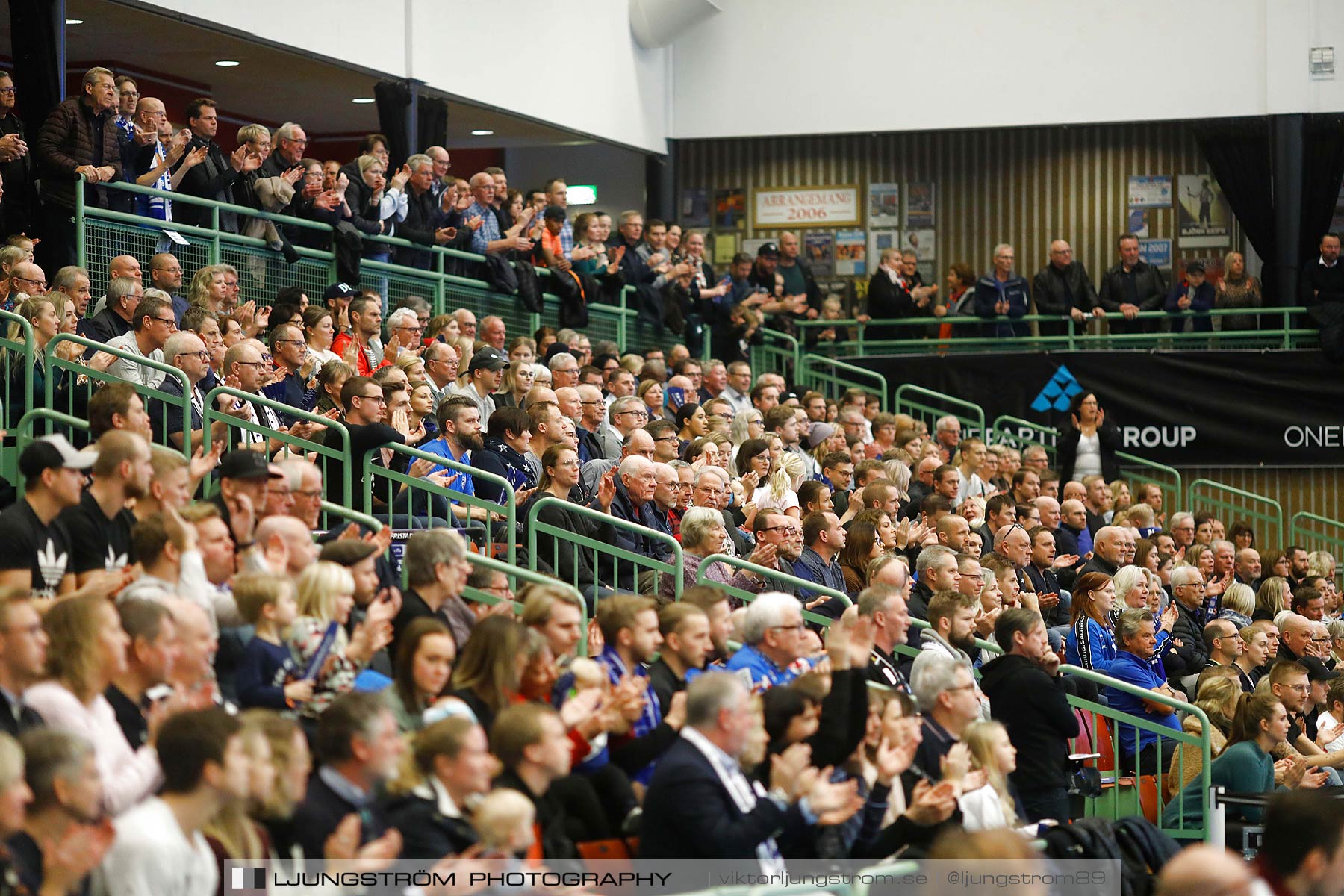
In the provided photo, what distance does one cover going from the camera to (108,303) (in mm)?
8820

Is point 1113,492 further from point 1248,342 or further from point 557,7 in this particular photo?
point 557,7

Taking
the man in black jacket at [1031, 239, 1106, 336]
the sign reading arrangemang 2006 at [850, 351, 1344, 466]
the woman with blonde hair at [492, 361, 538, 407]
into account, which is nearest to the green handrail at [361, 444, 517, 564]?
the woman with blonde hair at [492, 361, 538, 407]

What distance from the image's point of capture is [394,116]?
14.1m

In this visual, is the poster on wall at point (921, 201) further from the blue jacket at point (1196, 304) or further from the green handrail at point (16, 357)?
the green handrail at point (16, 357)

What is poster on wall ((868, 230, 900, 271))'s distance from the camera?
19703 millimetres

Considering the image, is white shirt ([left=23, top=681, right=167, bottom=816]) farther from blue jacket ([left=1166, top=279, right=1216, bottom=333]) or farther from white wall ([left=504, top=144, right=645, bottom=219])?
white wall ([left=504, top=144, right=645, bottom=219])

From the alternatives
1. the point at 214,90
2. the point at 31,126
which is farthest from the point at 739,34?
the point at 31,126

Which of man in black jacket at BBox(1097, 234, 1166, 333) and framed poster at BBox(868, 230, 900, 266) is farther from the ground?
framed poster at BBox(868, 230, 900, 266)

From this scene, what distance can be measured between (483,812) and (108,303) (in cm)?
501

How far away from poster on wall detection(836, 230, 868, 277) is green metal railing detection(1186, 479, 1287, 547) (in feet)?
14.7

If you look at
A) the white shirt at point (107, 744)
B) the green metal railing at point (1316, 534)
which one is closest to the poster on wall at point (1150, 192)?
the green metal railing at point (1316, 534)

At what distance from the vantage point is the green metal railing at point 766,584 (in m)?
7.94

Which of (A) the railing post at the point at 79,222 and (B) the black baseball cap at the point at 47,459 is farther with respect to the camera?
(A) the railing post at the point at 79,222

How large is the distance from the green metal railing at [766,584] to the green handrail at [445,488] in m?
0.91
